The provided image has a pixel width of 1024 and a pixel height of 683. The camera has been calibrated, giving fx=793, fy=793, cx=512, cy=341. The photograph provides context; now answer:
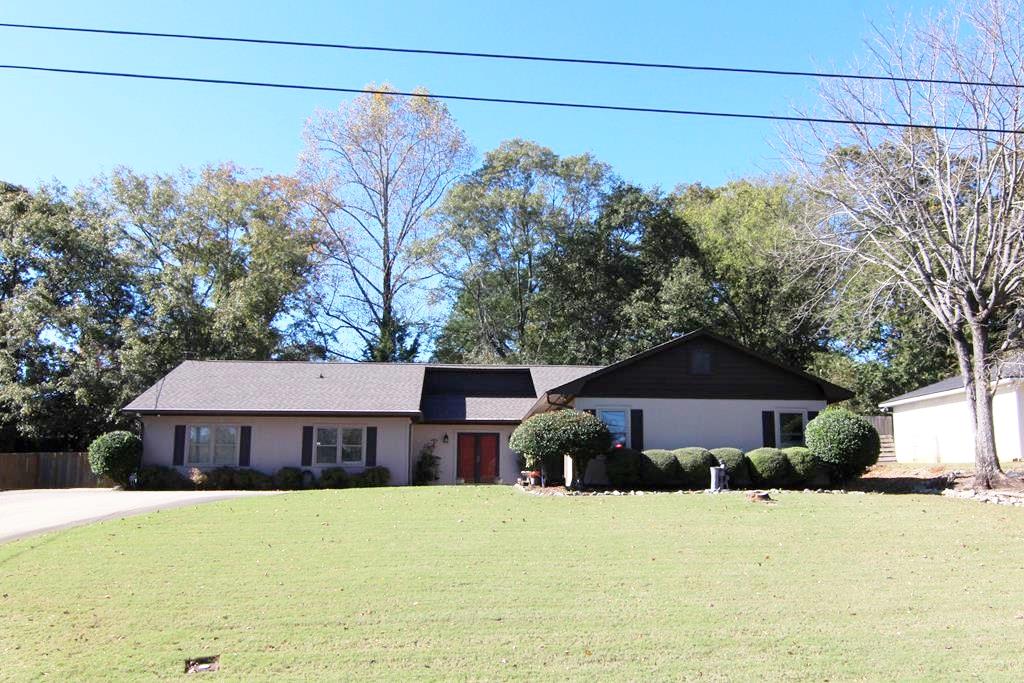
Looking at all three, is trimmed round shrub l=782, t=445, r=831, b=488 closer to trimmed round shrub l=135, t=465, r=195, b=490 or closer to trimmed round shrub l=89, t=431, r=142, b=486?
trimmed round shrub l=135, t=465, r=195, b=490

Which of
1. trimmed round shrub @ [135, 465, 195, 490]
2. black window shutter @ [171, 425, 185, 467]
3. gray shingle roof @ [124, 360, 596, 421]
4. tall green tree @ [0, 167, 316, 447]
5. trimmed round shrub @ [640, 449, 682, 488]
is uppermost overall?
tall green tree @ [0, 167, 316, 447]

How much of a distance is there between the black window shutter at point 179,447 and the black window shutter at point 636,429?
1433cm

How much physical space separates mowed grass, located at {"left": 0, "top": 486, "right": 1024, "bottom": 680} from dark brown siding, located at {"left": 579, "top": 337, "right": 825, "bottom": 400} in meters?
8.80

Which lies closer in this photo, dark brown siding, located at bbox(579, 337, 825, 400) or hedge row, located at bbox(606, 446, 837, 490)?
hedge row, located at bbox(606, 446, 837, 490)

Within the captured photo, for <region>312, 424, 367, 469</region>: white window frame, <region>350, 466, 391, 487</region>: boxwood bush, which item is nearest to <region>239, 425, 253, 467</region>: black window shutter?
<region>312, 424, 367, 469</region>: white window frame

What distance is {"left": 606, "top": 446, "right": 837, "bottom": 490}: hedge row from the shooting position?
20391mm

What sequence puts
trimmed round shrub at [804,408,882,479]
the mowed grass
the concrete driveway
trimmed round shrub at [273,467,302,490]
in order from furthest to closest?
trimmed round shrub at [273,467,302,490] → trimmed round shrub at [804,408,882,479] → the concrete driveway → the mowed grass

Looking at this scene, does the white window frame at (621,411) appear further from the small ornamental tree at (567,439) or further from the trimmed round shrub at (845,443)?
the trimmed round shrub at (845,443)

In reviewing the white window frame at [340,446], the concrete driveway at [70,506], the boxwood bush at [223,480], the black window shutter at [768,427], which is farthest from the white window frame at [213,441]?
the black window shutter at [768,427]

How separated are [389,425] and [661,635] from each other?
19790 mm

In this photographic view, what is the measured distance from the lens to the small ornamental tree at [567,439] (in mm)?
19500

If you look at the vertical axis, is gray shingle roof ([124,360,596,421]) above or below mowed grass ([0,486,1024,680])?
above

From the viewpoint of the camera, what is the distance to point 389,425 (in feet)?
86.0

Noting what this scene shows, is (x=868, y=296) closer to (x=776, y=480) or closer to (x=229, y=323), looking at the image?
(x=776, y=480)
